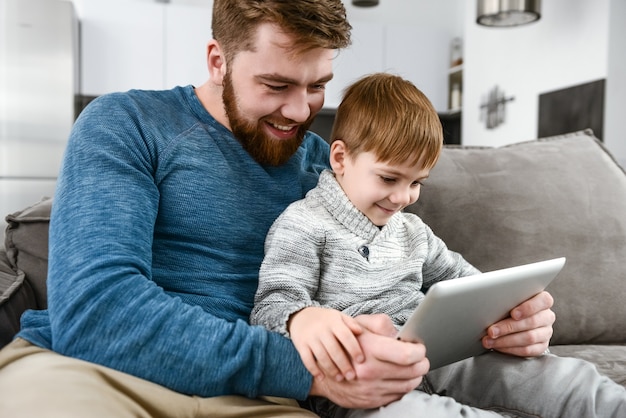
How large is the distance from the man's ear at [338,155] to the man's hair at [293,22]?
0.18 metres

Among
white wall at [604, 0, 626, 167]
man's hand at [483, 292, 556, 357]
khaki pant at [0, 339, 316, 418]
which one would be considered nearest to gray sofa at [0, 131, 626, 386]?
man's hand at [483, 292, 556, 357]

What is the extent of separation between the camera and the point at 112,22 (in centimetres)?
471

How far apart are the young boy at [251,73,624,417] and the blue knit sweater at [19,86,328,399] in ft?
0.25

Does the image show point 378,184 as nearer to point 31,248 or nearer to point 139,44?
point 31,248

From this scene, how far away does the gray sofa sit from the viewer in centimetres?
146

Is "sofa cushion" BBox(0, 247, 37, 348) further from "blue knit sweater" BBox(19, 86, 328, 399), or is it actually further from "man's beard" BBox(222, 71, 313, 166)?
"man's beard" BBox(222, 71, 313, 166)

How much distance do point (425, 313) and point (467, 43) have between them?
452cm

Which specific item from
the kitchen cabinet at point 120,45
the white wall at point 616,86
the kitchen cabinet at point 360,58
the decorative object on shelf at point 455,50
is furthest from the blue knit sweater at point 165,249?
the decorative object on shelf at point 455,50

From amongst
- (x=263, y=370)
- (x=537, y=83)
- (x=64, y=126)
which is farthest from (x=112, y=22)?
(x=263, y=370)

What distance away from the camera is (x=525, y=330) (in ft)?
3.48

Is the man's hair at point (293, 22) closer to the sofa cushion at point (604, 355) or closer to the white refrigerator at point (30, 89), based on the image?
the sofa cushion at point (604, 355)

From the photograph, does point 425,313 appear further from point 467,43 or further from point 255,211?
point 467,43

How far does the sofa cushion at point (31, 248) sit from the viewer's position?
1.31m

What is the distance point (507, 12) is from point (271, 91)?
9.59 ft
